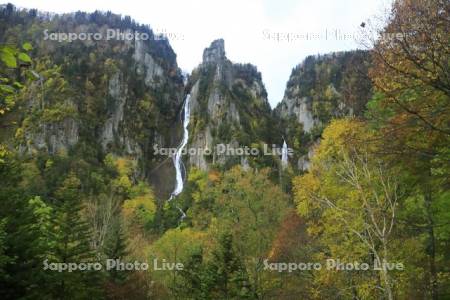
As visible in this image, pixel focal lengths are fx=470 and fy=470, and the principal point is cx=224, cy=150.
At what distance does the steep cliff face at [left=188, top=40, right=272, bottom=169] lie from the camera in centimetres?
11075

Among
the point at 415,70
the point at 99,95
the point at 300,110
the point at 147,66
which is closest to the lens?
the point at 415,70

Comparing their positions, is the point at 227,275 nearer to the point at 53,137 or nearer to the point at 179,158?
the point at 53,137

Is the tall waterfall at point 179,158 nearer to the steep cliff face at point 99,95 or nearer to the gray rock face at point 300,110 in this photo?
the steep cliff face at point 99,95

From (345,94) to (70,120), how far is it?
109165mm

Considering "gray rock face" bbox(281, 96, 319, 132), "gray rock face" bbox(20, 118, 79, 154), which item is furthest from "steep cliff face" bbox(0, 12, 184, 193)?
"gray rock face" bbox(281, 96, 319, 132)

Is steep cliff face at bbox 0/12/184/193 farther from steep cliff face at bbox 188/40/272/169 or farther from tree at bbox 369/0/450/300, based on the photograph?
tree at bbox 369/0/450/300

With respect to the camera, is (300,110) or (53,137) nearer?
(53,137)

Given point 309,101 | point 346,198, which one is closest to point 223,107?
point 309,101

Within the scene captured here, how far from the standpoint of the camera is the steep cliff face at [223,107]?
363ft

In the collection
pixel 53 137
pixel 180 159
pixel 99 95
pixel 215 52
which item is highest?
pixel 215 52

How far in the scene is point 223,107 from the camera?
399 ft

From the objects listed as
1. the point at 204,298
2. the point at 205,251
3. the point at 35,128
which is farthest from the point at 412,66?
the point at 35,128

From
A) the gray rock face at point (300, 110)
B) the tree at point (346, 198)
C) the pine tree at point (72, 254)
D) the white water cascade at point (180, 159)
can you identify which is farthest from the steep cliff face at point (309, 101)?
the tree at point (346, 198)

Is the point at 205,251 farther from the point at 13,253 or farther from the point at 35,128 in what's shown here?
the point at 35,128
